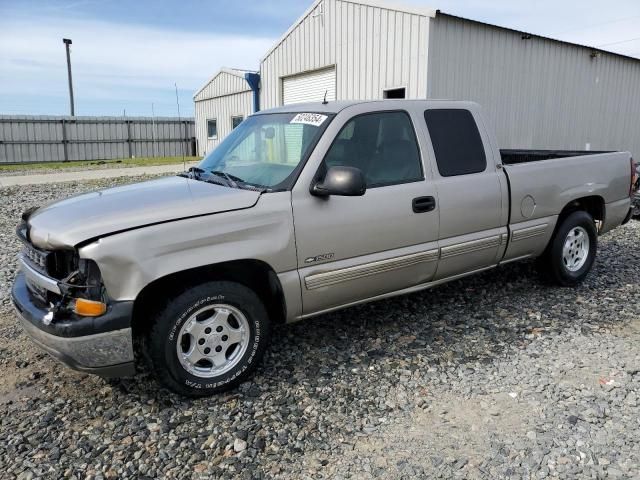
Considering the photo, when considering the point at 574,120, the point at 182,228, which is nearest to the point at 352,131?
the point at 182,228

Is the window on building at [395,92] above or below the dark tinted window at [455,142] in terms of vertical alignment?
above

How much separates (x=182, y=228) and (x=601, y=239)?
6.75 metres

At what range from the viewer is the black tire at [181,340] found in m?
3.12

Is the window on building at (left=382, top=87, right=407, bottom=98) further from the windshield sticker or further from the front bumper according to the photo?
the front bumper

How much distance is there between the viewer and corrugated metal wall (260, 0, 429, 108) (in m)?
11.8

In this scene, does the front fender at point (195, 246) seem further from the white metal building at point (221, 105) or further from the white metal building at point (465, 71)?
the white metal building at point (221, 105)

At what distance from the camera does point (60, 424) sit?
10.2 feet

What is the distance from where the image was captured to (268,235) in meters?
3.39

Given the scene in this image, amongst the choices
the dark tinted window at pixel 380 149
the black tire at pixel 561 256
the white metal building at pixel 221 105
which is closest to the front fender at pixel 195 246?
the dark tinted window at pixel 380 149

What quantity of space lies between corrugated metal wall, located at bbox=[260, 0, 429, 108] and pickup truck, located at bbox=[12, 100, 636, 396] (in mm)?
7599

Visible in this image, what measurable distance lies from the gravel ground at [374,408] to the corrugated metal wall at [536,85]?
8438mm

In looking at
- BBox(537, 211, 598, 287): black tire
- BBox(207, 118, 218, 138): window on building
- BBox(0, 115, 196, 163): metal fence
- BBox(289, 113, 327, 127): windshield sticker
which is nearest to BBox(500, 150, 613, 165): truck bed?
BBox(537, 211, 598, 287): black tire

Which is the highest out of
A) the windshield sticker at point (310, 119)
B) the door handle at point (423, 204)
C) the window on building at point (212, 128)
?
the window on building at point (212, 128)

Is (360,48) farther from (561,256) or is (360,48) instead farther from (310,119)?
(310,119)
